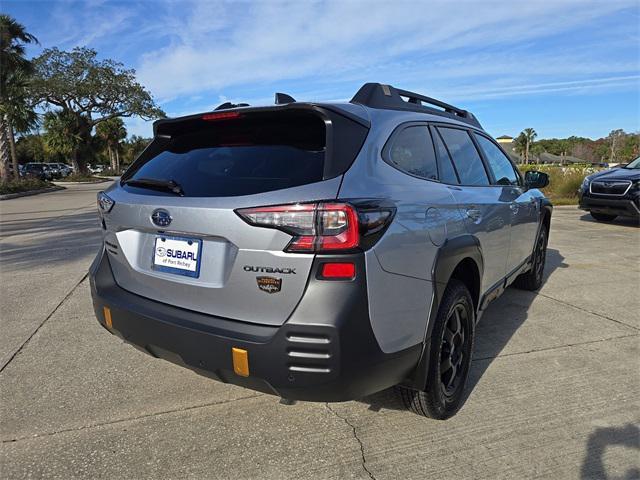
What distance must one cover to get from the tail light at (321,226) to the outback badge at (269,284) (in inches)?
5.6

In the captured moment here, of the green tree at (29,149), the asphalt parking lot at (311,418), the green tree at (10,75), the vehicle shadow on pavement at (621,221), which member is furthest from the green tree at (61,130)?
the asphalt parking lot at (311,418)

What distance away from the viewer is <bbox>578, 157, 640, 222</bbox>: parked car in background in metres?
9.30

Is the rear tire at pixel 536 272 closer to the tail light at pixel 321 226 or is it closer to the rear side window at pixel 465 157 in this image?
the rear side window at pixel 465 157

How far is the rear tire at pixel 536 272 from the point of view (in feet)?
16.5

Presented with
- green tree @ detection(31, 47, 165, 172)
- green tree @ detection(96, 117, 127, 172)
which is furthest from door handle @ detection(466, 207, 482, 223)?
green tree @ detection(96, 117, 127, 172)

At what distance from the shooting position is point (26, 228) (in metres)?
9.92

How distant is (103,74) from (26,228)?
34.9 meters

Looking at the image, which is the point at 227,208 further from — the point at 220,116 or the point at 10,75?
the point at 10,75

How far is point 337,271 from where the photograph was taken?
186 centimetres

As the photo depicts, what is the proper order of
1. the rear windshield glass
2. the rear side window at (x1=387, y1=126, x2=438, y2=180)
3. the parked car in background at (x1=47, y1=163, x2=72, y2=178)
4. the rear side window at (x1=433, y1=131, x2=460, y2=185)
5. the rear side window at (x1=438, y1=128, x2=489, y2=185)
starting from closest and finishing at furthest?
the rear windshield glass < the rear side window at (x1=387, y1=126, x2=438, y2=180) < the rear side window at (x1=433, y1=131, x2=460, y2=185) < the rear side window at (x1=438, y1=128, x2=489, y2=185) < the parked car in background at (x1=47, y1=163, x2=72, y2=178)

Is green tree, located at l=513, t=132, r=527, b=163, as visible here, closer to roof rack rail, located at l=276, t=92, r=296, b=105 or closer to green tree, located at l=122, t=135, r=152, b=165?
green tree, located at l=122, t=135, r=152, b=165

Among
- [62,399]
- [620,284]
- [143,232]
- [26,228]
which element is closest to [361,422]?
[143,232]

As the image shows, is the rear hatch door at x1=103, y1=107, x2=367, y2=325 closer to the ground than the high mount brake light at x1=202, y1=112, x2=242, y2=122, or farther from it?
closer to the ground

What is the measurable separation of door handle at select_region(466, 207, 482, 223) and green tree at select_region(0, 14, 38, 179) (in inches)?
1159
